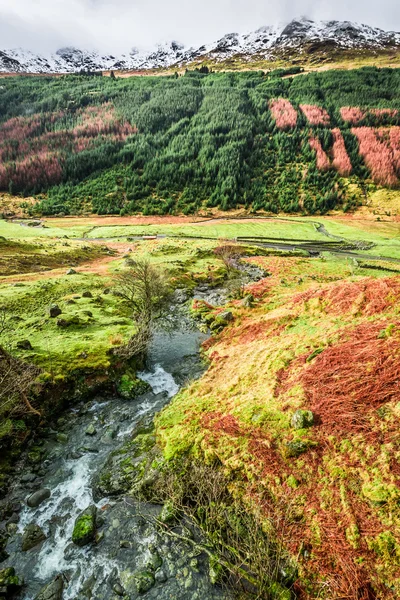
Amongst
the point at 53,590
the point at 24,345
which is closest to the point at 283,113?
the point at 24,345

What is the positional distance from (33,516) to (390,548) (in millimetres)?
12217

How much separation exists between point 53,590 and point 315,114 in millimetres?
177567

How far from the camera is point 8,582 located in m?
9.23

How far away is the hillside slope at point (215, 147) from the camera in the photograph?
108m

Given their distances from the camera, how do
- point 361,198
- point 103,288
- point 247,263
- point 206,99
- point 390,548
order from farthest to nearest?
1. point 206,99
2. point 361,198
3. point 247,263
4. point 103,288
5. point 390,548

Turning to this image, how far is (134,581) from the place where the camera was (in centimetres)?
942

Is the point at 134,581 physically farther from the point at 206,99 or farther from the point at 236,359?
the point at 206,99

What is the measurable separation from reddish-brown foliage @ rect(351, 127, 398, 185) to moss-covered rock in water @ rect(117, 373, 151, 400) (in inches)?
4755

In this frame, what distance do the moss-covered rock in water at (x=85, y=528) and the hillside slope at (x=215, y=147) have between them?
3880 inches

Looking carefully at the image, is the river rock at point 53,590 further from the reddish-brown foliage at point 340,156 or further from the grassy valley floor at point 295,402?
the reddish-brown foliage at point 340,156

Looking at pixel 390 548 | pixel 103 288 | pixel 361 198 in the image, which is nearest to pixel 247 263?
pixel 103 288

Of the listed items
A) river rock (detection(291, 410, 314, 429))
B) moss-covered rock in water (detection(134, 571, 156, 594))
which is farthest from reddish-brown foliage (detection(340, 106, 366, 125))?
moss-covered rock in water (detection(134, 571, 156, 594))

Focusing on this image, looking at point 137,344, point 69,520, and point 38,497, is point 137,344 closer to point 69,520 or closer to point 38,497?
point 38,497

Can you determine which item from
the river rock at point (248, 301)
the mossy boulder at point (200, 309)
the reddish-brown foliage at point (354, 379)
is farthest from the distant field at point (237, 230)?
the reddish-brown foliage at point (354, 379)
